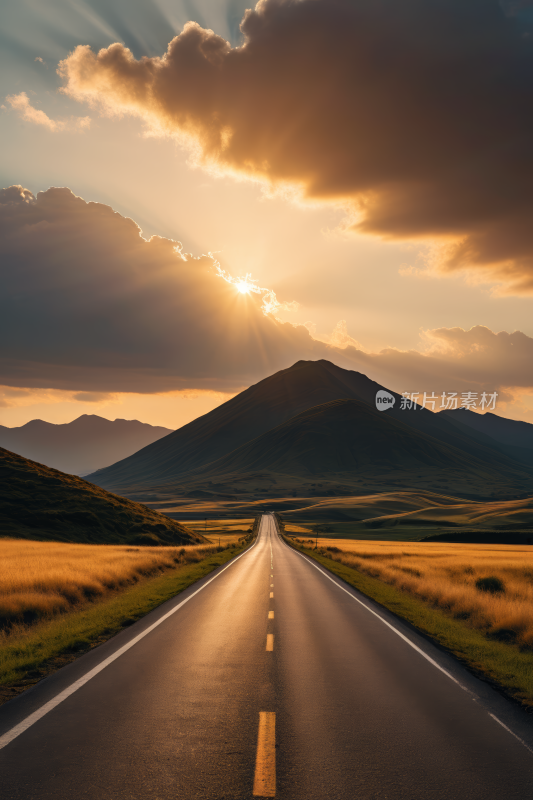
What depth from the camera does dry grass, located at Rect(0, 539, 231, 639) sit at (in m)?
16.3

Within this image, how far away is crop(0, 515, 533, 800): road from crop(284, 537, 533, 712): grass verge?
21.1 inches

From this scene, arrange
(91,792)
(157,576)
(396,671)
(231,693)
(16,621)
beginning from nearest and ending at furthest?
(91,792)
(231,693)
(396,671)
(16,621)
(157,576)

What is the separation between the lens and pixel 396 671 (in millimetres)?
11328

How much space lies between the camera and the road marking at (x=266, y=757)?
234 inches

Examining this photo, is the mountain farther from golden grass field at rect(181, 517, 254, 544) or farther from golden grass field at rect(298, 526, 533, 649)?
golden grass field at rect(298, 526, 533, 649)

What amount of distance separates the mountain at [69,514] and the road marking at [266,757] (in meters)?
43.9

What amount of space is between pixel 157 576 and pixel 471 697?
2170 centimetres

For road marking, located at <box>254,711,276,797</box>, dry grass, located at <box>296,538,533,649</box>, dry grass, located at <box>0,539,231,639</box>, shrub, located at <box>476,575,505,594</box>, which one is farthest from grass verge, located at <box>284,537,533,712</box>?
dry grass, located at <box>0,539,231,639</box>

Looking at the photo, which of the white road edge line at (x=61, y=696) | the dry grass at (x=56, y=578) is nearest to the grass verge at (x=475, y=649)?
the white road edge line at (x=61, y=696)

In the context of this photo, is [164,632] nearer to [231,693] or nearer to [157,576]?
[231,693]

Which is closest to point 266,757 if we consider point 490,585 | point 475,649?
point 475,649

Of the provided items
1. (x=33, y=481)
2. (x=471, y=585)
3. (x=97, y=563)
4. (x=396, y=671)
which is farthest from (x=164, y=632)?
(x=33, y=481)

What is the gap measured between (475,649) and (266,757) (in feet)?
28.6

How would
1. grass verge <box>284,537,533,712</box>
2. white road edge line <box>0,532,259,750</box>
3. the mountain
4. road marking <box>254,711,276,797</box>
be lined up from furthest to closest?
the mountain → grass verge <box>284,537,533,712</box> → white road edge line <box>0,532,259,750</box> → road marking <box>254,711,276,797</box>
